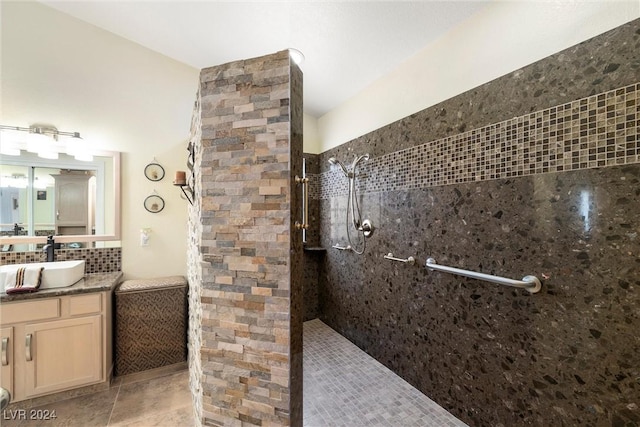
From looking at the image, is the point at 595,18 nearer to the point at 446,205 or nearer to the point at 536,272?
the point at 446,205

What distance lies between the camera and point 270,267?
3.68 feet

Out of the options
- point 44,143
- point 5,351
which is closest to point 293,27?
point 44,143

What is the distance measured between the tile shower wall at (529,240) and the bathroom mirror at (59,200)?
2619 mm

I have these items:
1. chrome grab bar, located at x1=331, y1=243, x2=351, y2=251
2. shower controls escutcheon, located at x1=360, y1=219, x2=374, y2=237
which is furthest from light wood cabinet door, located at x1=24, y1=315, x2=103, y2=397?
shower controls escutcheon, located at x1=360, y1=219, x2=374, y2=237

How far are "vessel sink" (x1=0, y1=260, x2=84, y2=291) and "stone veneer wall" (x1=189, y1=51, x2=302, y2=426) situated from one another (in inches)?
59.2

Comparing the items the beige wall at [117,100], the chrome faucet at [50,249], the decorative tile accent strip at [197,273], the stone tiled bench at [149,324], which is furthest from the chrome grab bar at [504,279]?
the chrome faucet at [50,249]

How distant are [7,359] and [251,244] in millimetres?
2045

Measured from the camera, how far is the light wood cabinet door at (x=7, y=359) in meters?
1.64

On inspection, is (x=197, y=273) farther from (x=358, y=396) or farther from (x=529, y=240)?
(x=529, y=240)

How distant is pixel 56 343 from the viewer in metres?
1.77

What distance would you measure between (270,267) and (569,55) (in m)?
1.65

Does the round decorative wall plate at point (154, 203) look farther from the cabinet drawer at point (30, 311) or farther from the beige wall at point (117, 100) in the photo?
the cabinet drawer at point (30, 311)

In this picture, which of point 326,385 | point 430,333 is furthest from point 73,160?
point 430,333

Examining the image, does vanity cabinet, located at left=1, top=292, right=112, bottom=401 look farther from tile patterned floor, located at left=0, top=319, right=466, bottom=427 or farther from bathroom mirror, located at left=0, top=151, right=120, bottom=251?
bathroom mirror, located at left=0, top=151, right=120, bottom=251
